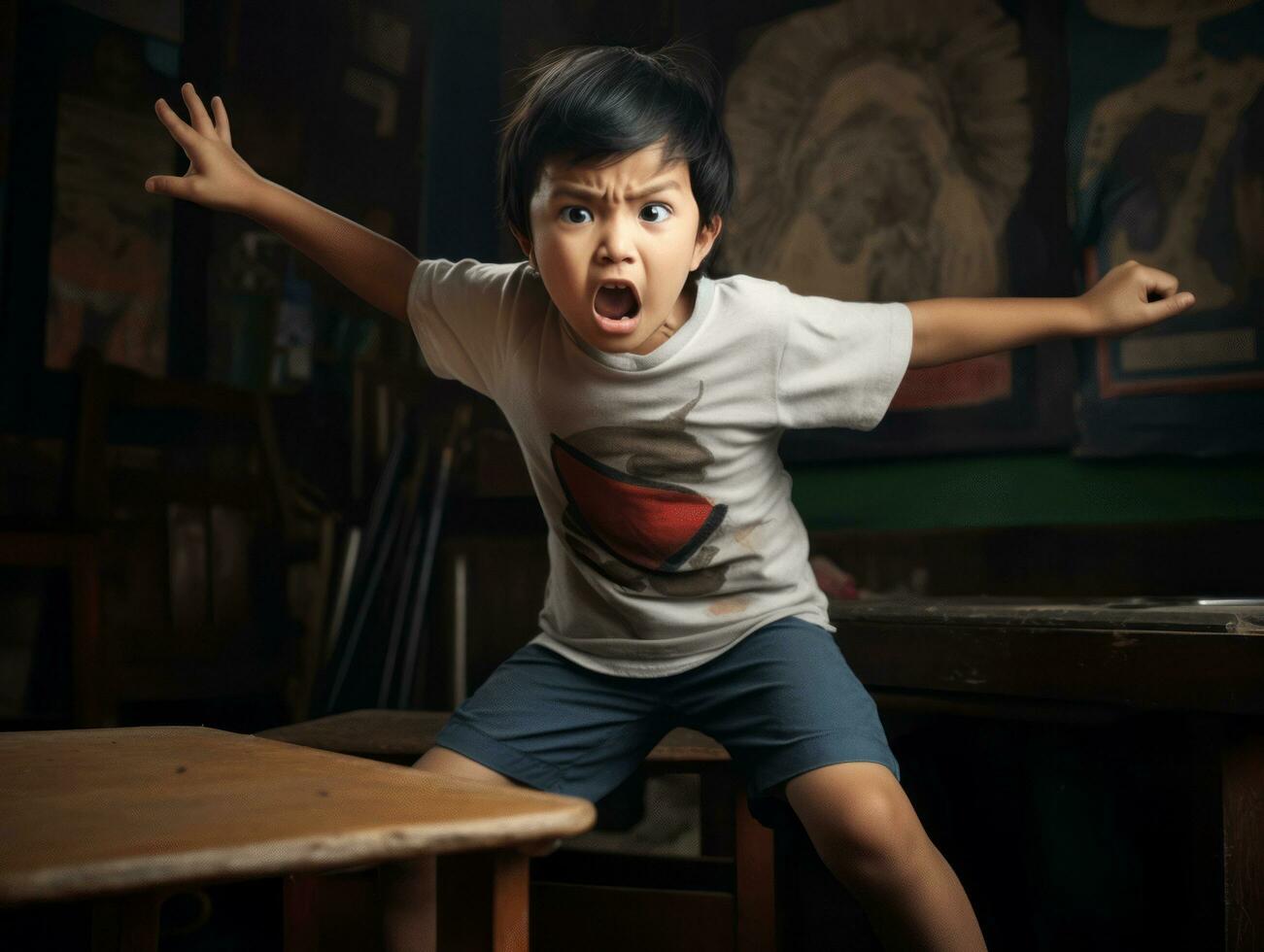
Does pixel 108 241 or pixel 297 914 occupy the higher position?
pixel 108 241

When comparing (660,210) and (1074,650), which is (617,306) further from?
(1074,650)

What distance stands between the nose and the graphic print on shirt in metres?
0.16

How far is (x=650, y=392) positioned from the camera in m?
1.12

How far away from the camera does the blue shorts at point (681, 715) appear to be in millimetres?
1035

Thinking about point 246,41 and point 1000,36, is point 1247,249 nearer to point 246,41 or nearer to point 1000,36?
point 1000,36

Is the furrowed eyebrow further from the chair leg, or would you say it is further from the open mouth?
the chair leg

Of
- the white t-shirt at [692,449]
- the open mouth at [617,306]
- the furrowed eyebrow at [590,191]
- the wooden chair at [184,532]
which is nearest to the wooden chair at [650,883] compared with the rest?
the white t-shirt at [692,449]

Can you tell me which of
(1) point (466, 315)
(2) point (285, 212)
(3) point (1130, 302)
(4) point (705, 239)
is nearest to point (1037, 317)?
(3) point (1130, 302)

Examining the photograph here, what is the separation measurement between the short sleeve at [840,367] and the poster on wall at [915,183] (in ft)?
2.69

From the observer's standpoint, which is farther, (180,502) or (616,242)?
(180,502)

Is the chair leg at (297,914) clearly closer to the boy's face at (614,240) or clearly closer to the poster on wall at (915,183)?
the boy's face at (614,240)

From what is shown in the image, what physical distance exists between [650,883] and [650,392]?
0.66 metres

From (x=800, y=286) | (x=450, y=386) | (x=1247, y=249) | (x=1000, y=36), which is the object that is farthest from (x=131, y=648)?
(x=1247, y=249)

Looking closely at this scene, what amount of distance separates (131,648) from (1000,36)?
6.65 ft
